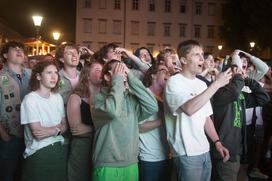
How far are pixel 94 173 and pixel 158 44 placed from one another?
52.9 metres

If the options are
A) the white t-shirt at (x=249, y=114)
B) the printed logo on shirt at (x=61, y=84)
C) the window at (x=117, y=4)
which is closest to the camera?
the printed logo on shirt at (x=61, y=84)

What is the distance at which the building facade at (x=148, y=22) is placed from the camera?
54.9 metres

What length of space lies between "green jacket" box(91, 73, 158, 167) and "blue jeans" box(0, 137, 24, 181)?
64.2 inches

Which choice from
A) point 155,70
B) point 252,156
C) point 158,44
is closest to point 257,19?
point 158,44

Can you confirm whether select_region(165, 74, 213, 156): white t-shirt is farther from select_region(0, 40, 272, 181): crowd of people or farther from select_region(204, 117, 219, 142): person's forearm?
select_region(204, 117, 219, 142): person's forearm

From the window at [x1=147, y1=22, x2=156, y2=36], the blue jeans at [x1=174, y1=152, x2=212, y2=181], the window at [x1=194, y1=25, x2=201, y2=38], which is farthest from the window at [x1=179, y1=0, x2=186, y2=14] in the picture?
the blue jeans at [x1=174, y1=152, x2=212, y2=181]

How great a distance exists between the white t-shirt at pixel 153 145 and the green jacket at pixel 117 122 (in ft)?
1.93

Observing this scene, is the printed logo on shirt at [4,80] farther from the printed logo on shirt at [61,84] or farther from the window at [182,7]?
the window at [182,7]

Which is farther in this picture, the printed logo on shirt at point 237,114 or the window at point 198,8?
the window at point 198,8

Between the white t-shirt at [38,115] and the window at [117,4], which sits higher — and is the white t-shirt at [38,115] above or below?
below

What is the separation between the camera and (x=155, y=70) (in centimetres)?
507

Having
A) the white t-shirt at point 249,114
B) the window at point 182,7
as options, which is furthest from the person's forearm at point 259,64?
the window at point 182,7

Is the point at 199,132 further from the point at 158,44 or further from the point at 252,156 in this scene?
the point at 158,44

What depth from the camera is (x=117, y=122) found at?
13.1 ft
